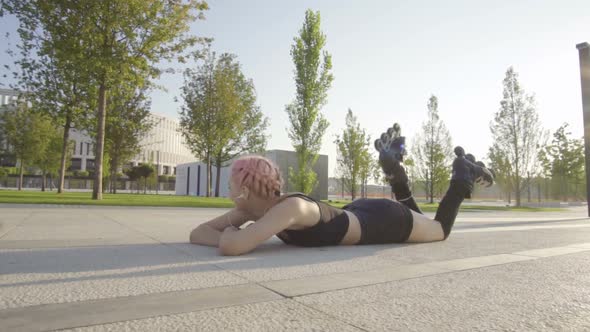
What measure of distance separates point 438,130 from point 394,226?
113 feet

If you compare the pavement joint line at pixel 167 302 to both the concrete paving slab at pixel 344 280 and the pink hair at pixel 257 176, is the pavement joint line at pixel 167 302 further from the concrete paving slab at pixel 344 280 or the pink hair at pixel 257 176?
the pink hair at pixel 257 176

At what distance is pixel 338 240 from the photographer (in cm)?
331

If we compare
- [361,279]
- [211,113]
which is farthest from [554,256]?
[211,113]

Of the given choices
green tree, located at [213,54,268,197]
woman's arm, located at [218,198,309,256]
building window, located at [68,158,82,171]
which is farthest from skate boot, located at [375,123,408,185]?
building window, located at [68,158,82,171]

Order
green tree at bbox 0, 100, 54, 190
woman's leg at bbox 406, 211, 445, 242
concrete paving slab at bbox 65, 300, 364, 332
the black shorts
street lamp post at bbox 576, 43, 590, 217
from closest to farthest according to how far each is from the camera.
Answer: concrete paving slab at bbox 65, 300, 364, 332
the black shorts
woman's leg at bbox 406, 211, 445, 242
street lamp post at bbox 576, 43, 590, 217
green tree at bbox 0, 100, 54, 190

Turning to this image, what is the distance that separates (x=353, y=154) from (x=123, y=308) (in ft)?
106

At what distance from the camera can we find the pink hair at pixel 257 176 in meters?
2.71

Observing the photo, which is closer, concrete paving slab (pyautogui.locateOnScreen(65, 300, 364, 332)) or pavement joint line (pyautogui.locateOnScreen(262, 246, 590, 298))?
concrete paving slab (pyautogui.locateOnScreen(65, 300, 364, 332))

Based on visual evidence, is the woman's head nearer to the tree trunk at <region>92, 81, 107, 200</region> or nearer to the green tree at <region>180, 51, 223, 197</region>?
the tree trunk at <region>92, 81, 107, 200</region>

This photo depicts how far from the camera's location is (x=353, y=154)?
1304 inches

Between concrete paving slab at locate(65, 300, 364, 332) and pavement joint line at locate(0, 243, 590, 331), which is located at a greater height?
concrete paving slab at locate(65, 300, 364, 332)

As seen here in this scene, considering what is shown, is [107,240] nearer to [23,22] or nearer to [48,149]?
[23,22]

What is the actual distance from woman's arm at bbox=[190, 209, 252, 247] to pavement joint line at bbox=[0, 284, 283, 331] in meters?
1.44

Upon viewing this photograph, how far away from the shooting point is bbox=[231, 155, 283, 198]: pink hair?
8.89 ft
